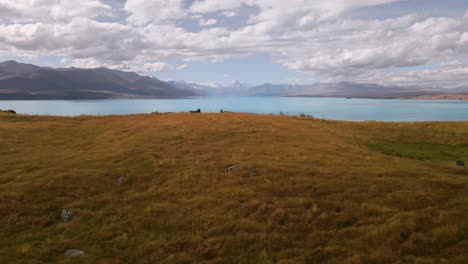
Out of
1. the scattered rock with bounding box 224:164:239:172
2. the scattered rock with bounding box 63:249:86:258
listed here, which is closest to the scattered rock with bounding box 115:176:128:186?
the scattered rock with bounding box 224:164:239:172

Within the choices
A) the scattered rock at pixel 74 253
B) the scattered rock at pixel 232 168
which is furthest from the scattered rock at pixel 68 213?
the scattered rock at pixel 232 168

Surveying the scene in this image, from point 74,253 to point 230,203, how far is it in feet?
25.1

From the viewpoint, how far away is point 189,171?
22109 mm

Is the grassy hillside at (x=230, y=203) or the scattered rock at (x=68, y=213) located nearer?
the grassy hillside at (x=230, y=203)

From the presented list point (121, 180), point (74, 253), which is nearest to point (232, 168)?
point (121, 180)

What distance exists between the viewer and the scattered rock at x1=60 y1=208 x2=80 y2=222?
53.4ft

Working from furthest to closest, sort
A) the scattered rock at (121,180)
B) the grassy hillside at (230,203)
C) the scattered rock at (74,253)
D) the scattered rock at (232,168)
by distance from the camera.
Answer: the scattered rock at (232,168) → the scattered rock at (121,180) → the scattered rock at (74,253) → the grassy hillside at (230,203)

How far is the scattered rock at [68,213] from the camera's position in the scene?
16.3m

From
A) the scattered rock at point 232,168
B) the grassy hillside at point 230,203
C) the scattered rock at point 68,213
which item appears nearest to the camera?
the grassy hillside at point 230,203

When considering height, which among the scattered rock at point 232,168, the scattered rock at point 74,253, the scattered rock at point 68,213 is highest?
the scattered rock at point 232,168

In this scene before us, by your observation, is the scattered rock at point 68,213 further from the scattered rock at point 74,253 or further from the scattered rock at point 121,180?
the scattered rock at point 121,180

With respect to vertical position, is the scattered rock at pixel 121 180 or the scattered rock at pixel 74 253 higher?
the scattered rock at pixel 121 180

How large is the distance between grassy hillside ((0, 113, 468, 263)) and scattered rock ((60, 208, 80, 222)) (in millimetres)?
280

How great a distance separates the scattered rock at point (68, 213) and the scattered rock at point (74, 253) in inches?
134
